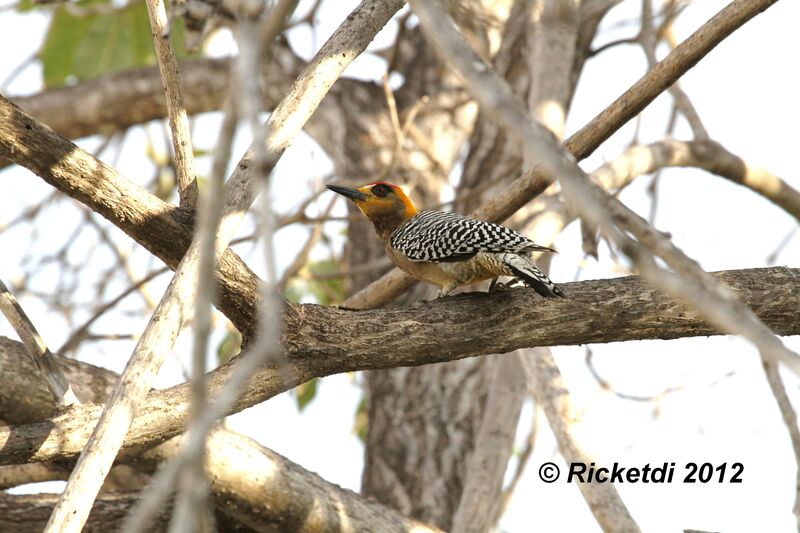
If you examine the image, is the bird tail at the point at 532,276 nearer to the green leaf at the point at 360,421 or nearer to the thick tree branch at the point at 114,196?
the thick tree branch at the point at 114,196

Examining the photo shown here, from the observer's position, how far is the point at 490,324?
3949 mm

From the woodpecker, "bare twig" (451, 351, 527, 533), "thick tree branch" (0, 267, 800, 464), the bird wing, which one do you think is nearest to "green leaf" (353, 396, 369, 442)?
"bare twig" (451, 351, 527, 533)

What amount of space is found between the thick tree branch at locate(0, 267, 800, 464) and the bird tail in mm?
121

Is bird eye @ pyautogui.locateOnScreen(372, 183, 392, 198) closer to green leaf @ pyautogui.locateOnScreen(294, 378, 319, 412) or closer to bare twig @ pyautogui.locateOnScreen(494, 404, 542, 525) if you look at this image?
green leaf @ pyautogui.locateOnScreen(294, 378, 319, 412)

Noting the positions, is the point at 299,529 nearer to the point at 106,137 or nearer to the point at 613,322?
the point at 613,322

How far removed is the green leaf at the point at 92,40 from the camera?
7879mm

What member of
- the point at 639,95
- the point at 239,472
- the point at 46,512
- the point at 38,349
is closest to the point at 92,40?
the point at 46,512

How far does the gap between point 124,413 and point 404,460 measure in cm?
427

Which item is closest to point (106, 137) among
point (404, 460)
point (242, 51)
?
point (404, 460)

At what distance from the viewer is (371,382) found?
7133 millimetres

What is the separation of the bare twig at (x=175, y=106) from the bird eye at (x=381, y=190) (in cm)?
263

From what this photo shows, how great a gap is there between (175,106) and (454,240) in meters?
1.58

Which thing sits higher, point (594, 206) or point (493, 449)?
point (493, 449)

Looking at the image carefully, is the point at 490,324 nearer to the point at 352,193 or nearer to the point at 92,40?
the point at 352,193
